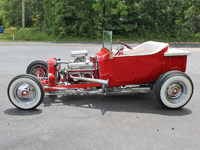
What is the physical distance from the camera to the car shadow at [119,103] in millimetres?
4742

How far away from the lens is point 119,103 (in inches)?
204

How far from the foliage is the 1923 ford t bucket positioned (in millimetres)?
18109

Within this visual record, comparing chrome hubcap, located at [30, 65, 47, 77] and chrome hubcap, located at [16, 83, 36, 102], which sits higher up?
chrome hubcap, located at [30, 65, 47, 77]

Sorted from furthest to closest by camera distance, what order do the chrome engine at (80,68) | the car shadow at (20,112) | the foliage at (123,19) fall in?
the foliage at (123,19), the chrome engine at (80,68), the car shadow at (20,112)

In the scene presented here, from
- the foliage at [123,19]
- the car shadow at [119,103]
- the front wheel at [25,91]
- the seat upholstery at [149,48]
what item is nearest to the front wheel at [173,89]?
the car shadow at [119,103]

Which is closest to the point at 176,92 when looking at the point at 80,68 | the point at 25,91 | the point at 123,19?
the point at 80,68

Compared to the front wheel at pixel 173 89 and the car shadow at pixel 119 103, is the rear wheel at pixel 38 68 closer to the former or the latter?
the car shadow at pixel 119 103

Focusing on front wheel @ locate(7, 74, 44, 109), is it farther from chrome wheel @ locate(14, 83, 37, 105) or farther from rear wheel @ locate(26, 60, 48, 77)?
rear wheel @ locate(26, 60, 48, 77)

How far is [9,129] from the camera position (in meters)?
3.84

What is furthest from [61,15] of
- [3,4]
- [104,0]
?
[3,4]

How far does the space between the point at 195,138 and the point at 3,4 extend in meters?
31.8

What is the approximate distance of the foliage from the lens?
23.1m

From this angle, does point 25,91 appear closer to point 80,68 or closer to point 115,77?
point 80,68

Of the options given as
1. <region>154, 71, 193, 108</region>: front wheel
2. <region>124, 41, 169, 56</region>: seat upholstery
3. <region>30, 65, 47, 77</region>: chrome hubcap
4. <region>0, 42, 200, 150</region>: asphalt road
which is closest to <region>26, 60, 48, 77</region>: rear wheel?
<region>30, 65, 47, 77</region>: chrome hubcap
